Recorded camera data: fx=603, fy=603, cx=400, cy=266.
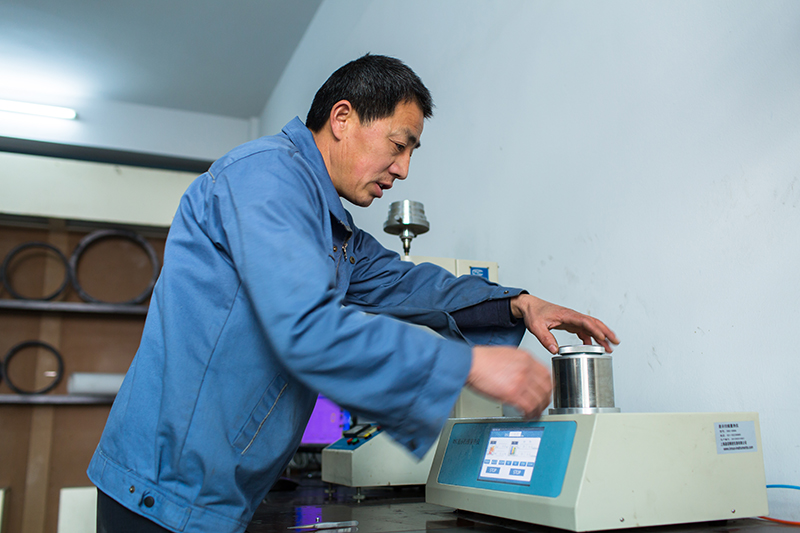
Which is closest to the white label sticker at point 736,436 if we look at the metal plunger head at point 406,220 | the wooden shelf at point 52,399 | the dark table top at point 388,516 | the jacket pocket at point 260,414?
the dark table top at point 388,516

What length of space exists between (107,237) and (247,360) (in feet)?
12.5

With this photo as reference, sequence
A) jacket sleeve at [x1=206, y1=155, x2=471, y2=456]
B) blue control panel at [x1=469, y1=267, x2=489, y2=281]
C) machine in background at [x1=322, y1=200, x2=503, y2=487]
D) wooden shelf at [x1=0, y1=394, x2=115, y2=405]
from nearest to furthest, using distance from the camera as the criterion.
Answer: jacket sleeve at [x1=206, y1=155, x2=471, y2=456] → machine in background at [x1=322, y1=200, x2=503, y2=487] → blue control panel at [x1=469, y1=267, x2=489, y2=281] → wooden shelf at [x1=0, y1=394, x2=115, y2=405]

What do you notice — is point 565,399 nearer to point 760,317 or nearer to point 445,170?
point 760,317

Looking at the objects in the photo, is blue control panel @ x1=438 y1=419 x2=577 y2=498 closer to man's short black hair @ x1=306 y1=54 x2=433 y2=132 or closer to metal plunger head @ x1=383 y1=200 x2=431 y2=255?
man's short black hair @ x1=306 y1=54 x2=433 y2=132

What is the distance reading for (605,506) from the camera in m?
0.66

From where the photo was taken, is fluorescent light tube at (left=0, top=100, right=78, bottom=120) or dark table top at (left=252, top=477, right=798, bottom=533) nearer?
dark table top at (left=252, top=477, right=798, bottom=533)

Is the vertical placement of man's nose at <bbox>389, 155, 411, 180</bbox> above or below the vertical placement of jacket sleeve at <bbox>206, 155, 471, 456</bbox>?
above

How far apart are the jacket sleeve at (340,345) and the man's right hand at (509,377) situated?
0.02 metres

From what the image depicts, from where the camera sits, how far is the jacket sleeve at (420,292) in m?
1.03

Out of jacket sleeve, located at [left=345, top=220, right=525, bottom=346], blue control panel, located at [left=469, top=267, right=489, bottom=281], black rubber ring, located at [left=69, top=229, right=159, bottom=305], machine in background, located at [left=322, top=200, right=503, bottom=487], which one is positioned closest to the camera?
jacket sleeve, located at [left=345, top=220, right=525, bottom=346]

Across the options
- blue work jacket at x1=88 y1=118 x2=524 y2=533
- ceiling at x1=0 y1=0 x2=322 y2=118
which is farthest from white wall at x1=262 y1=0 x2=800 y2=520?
ceiling at x1=0 y1=0 x2=322 y2=118

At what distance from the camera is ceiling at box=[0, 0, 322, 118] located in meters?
3.12

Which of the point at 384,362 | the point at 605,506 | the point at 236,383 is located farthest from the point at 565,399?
the point at 236,383

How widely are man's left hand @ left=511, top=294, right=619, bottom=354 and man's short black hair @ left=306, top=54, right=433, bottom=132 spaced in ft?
1.24
